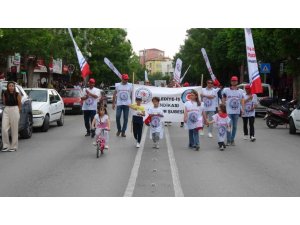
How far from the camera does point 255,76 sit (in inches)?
631

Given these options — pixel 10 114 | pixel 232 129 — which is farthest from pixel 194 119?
pixel 10 114

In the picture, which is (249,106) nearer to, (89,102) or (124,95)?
(124,95)

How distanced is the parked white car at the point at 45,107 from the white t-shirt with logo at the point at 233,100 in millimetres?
6552

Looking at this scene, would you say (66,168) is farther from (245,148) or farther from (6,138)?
(245,148)

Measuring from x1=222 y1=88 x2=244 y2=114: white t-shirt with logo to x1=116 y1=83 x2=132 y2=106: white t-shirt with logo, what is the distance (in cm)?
300

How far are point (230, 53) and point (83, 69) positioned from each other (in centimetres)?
2143

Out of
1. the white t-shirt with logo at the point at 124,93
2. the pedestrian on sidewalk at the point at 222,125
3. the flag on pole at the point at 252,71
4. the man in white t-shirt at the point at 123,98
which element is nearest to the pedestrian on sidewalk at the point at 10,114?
the man in white t-shirt at the point at 123,98

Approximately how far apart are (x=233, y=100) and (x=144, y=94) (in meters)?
2.60

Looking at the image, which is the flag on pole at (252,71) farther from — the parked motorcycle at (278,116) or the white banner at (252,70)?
the parked motorcycle at (278,116)

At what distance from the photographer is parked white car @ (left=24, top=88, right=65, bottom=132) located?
18.3 m

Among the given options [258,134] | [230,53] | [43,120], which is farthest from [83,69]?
[230,53]

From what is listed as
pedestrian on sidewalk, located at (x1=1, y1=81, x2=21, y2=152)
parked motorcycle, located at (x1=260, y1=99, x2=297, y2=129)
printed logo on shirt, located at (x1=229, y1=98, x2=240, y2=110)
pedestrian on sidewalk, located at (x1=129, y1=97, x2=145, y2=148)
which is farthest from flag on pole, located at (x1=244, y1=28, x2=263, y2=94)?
pedestrian on sidewalk, located at (x1=1, y1=81, x2=21, y2=152)

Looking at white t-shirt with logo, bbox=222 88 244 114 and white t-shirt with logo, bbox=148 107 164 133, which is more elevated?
white t-shirt with logo, bbox=222 88 244 114

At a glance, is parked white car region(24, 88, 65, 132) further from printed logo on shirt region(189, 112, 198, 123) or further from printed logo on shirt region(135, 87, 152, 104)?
printed logo on shirt region(189, 112, 198, 123)
